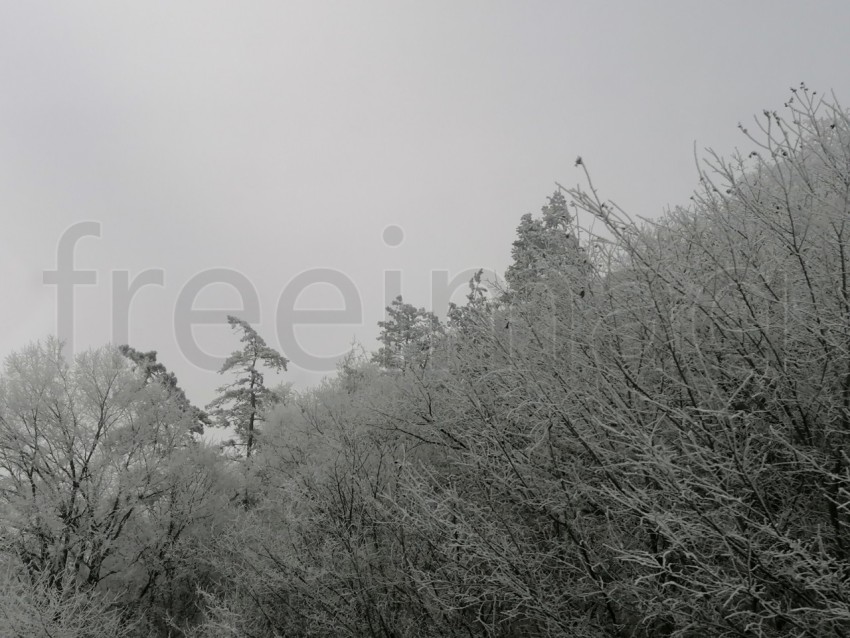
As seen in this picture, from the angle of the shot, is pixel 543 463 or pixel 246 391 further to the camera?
pixel 246 391

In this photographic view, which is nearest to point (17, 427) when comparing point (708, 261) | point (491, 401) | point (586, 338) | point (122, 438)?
point (122, 438)

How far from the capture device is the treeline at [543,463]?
287 cm

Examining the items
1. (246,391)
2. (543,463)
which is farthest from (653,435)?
(246,391)

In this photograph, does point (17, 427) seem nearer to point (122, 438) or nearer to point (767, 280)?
point (122, 438)

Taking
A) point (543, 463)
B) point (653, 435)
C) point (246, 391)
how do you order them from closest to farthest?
point (653, 435) → point (543, 463) → point (246, 391)

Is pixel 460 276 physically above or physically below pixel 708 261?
above

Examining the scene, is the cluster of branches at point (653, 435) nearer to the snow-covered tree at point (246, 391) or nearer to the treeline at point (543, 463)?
the treeline at point (543, 463)

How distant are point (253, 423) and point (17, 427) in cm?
1308

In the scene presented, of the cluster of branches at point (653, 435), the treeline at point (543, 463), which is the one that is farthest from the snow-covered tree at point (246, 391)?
the cluster of branches at point (653, 435)

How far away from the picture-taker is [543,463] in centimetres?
466

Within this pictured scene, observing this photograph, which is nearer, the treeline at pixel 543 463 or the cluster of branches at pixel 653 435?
the cluster of branches at pixel 653 435

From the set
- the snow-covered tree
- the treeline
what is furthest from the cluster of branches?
the snow-covered tree

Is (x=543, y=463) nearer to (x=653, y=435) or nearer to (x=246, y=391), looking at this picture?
(x=653, y=435)

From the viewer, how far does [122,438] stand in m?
15.6
